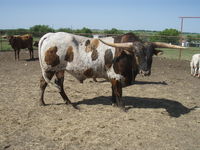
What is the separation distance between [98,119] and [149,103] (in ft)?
6.10

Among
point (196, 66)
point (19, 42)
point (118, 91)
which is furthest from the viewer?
point (19, 42)

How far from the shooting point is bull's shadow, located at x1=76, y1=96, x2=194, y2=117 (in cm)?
567

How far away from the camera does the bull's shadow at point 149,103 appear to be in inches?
223

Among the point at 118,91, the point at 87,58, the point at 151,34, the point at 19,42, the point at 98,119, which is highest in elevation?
the point at 151,34

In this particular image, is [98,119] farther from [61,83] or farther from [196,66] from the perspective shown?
[196,66]

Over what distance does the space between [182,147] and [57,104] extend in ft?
10.5

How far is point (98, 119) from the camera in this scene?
16.1 ft

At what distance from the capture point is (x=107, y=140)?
13.1 ft

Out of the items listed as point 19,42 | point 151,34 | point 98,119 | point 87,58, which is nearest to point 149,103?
point 98,119

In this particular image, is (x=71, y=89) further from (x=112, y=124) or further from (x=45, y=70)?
(x=112, y=124)

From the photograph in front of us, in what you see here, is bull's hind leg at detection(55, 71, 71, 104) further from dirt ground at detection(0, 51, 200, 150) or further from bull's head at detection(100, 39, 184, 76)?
bull's head at detection(100, 39, 184, 76)

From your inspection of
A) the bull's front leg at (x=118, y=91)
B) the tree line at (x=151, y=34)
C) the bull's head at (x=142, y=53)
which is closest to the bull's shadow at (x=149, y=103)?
the bull's front leg at (x=118, y=91)

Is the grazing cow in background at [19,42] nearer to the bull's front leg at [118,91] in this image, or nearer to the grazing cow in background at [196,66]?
the grazing cow in background at [196,66]

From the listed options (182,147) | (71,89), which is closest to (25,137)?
(182,147)
